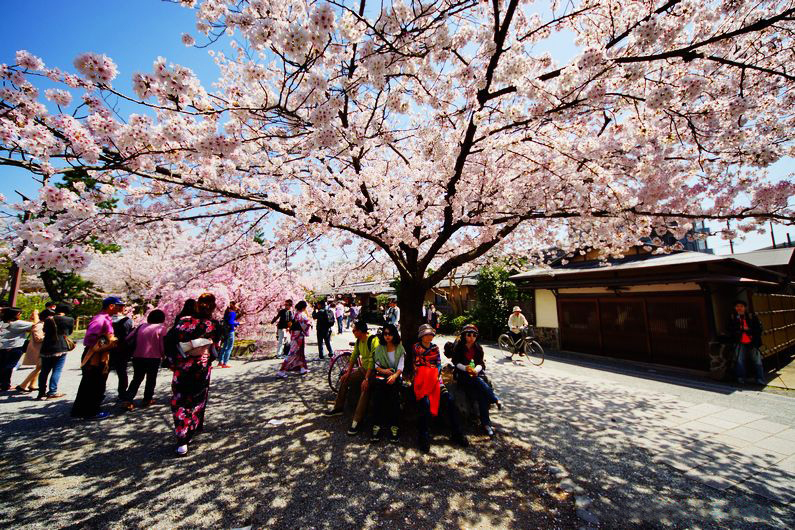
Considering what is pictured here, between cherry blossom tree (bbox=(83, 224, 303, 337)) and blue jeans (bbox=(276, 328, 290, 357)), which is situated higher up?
cherry blossom tree (bbox=(83, 224, 303, 337))

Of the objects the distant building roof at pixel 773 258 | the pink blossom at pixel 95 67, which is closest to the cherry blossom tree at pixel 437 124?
the pink blossom at pixel 95 67

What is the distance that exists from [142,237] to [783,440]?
12086mm

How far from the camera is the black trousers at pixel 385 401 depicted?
4.51 metres

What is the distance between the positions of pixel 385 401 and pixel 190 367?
111 inches

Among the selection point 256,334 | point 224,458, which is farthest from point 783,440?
point 256,334

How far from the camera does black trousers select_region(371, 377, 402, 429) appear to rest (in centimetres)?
451

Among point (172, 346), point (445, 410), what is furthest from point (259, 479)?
point (445, 410)

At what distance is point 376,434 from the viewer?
14.1 feet

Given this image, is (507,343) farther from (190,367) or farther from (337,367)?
(190,367)

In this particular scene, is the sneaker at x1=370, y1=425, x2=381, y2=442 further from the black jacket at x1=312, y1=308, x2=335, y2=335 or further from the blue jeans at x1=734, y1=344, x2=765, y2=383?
the blue jeans at x1=734, y1=344, x2=765, y2=383

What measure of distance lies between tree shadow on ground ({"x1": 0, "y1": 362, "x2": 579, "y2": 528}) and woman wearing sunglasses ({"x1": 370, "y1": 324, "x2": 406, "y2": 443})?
345mm

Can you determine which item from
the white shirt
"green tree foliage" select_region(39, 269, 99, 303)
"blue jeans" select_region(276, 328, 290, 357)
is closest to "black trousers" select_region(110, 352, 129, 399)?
"blue jeans" select_region(276, 328, 290, 357)

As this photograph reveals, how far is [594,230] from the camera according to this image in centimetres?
675

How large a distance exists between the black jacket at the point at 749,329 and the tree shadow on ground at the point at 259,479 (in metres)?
7.90
